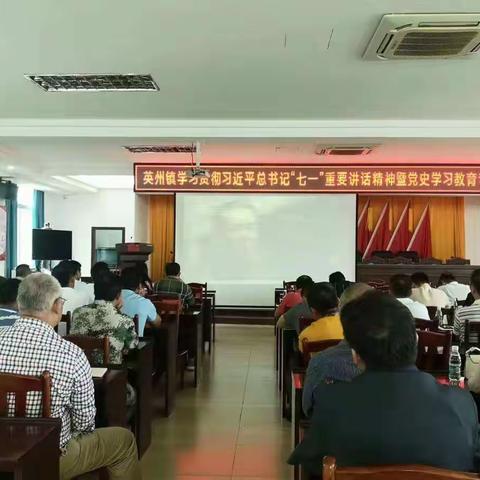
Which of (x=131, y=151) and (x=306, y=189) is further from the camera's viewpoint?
(x=306, y=189)

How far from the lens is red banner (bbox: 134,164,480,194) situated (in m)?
8.03

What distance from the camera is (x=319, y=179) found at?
8.06 meters

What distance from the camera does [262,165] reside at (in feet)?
26.7

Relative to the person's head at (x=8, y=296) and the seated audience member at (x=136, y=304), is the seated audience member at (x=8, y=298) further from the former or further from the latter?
the seated audience member at (x=136, y=304)

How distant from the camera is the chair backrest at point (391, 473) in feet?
3.64

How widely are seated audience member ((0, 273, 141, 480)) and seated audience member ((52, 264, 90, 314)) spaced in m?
2.69

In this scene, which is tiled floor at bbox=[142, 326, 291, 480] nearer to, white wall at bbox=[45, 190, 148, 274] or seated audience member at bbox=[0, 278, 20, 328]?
seated audience member at bbox=[0, 278, 20, 328]

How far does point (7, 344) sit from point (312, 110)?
150 inches

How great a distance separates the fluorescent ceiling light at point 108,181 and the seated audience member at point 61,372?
918 centimetres

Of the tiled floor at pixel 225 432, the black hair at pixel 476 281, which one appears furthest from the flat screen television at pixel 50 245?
the black hair at pixel 476 281

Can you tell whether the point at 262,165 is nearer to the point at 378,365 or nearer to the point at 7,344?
the point at 7,344

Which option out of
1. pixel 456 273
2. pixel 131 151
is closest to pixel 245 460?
pixel 131 151

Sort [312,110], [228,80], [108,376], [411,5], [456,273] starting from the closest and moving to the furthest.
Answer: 1. [108,376]
2. [411,5]
3. [228,80]
4. [312,110]
5. [456,273]

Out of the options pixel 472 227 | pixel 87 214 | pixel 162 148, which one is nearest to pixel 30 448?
pixel 162 148
